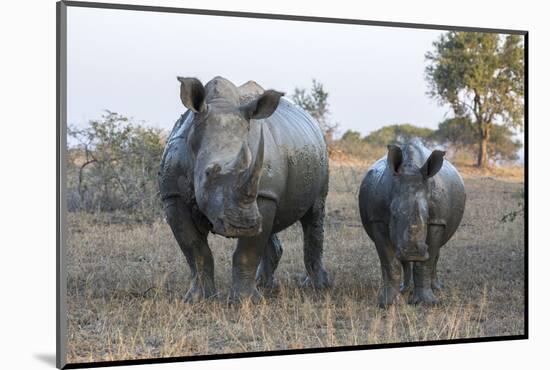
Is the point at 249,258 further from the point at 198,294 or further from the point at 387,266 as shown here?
the point at 387,266

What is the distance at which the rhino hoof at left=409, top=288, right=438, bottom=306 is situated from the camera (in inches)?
386

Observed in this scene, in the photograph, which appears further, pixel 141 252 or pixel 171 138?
pixel 141 252

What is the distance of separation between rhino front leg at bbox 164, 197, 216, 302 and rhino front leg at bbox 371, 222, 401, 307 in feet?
4.79

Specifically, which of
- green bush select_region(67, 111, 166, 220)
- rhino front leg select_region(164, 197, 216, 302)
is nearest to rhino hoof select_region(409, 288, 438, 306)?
rhino front leg select_region(164, 197, 216, 302)

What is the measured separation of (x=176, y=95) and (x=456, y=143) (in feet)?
10.2

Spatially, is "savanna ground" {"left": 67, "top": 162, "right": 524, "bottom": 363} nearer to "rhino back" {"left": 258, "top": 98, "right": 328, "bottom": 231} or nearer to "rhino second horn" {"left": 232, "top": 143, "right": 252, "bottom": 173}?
"rhino back" {"left": 258, "top": 98, "right": 328, "bottom": 231}

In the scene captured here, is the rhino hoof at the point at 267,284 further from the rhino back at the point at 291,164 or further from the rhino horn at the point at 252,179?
the rhino horn at the point at 252,179

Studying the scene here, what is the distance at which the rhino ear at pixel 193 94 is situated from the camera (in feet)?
27.6

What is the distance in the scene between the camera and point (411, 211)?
9.27 meters

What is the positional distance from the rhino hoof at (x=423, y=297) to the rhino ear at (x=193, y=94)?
8.59 ft

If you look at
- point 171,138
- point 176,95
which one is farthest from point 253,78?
point 171,138

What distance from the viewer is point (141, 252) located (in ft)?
36.6

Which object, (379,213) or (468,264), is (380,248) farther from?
(468,264)

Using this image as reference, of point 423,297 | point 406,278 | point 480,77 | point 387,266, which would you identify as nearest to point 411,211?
point 387,266
